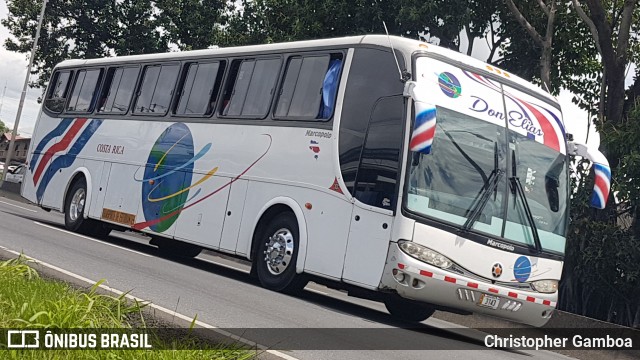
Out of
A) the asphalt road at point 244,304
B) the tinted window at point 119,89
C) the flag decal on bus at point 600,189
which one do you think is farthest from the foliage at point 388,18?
the flag decal on bus at point 600,189

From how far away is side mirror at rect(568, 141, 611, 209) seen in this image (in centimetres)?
1195

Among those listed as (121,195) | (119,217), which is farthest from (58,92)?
(119,217)

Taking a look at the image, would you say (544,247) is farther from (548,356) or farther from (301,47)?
(301,47)

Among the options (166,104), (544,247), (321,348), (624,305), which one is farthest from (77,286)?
(624,305)

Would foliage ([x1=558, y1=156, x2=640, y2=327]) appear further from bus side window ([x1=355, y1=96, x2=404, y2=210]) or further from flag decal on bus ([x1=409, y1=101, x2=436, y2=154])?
flag decal on bus ([x1=409, y1=101, x2=436, y2=154])

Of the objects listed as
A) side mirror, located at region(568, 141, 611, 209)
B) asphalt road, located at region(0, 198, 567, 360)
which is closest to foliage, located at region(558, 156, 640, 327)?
asphalt road, located at region(0, 198, 567, 360)

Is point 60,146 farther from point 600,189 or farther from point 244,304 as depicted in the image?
point 600,189

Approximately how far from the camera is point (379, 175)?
37.4 ft

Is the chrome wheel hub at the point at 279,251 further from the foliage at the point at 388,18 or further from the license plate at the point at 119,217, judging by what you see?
the foliage at the point at 388,18

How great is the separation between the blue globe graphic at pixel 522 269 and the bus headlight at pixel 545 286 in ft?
0.56

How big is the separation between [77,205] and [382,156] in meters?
9.77

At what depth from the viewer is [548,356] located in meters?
12.0

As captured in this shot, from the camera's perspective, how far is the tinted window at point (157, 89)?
669 inches

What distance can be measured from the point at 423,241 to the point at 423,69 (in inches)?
84.5
